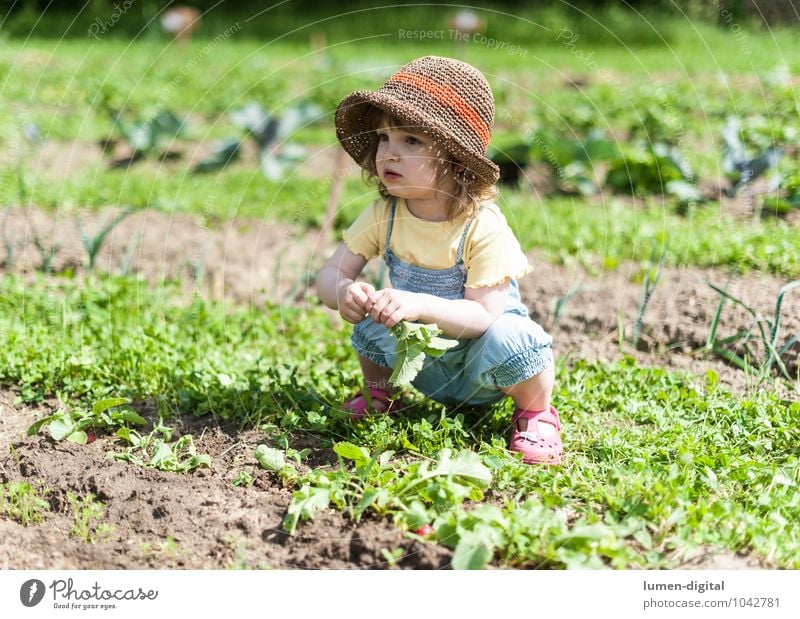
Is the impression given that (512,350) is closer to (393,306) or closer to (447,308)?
(447,308)

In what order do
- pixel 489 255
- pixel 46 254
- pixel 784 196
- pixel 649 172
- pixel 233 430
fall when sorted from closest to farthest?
pixel 489 255
pixel 233 430
pixel 46 254
pixel 784 196
pixel 649 172

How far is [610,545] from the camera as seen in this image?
6.88 ft

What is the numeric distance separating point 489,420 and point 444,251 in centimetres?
55

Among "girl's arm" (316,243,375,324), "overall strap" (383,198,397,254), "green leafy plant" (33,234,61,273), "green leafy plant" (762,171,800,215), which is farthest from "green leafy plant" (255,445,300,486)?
"green leafy plant" (762,171,800,215)

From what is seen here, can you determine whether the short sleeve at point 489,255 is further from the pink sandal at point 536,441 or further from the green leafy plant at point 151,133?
the green leafy plant at point 151,133

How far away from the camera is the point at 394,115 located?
8.17 ft

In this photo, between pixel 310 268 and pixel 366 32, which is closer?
pixel 310 268

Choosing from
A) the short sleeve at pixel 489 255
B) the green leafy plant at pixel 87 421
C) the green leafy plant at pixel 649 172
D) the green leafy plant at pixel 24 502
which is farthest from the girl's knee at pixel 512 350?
the green leafy plant at pixel 649 172

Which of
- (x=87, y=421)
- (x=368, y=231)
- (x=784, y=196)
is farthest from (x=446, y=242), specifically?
(x=784, y=196)

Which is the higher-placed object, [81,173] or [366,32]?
[366,32]

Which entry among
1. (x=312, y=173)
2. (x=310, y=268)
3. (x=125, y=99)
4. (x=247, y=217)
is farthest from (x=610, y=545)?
(x=125, y=99)

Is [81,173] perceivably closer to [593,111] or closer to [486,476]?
[593,111]

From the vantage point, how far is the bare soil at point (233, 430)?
2221mm
